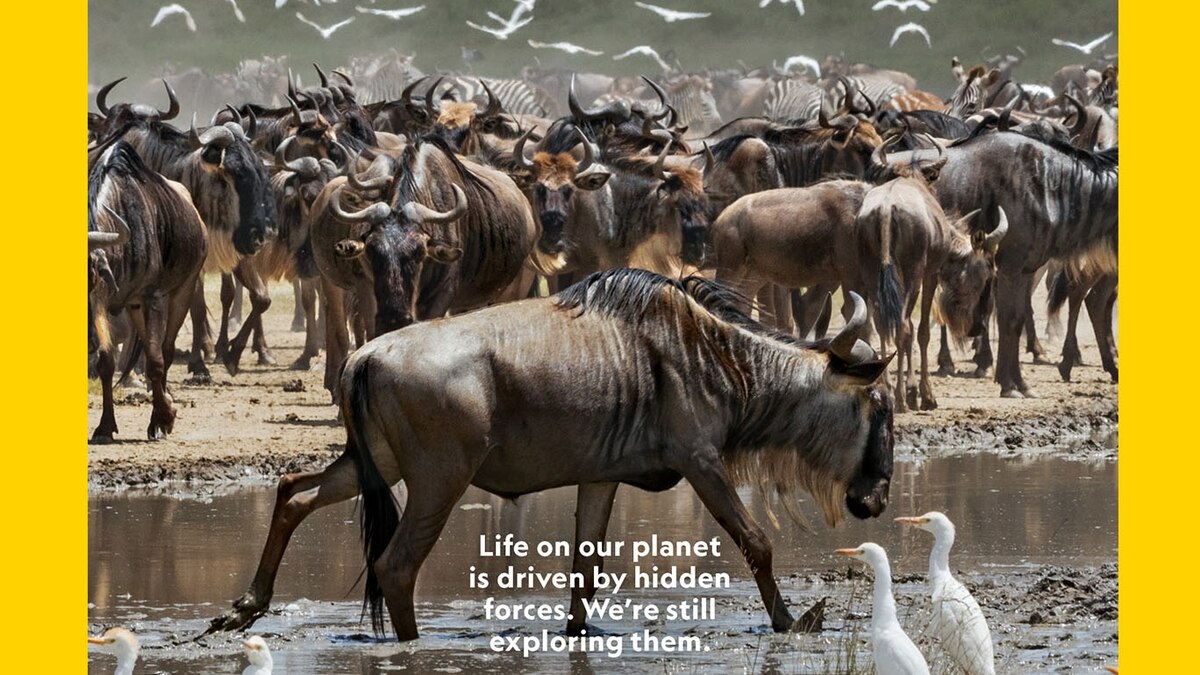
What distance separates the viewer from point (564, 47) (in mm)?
37688

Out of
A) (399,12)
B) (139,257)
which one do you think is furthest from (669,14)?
(139,257)

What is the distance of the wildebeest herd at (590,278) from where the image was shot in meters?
7.58

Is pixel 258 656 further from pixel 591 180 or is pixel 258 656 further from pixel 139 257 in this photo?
pixel 591 180

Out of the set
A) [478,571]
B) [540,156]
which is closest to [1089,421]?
[540,156]

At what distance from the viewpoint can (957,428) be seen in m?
14.0

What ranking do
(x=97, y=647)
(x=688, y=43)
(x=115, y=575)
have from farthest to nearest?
(x=688, y=43) → (x=115, y=575) → (x=97, y=647)

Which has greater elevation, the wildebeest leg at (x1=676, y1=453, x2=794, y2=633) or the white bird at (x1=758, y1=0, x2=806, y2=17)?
the white bird at (x1=758, y1=0, x2=806, y2=17)

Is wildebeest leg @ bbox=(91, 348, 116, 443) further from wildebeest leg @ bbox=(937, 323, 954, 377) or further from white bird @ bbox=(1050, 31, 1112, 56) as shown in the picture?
white bird @ bbox=(1050, 31, 1112, 56)

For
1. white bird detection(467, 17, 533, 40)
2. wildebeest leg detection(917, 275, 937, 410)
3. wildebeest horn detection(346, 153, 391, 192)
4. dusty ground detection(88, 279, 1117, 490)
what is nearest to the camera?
dusty ground detection(88, 279, 1117, 490)

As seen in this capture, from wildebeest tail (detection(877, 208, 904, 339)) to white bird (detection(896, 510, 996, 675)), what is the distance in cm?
747

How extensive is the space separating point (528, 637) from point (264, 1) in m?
30.1

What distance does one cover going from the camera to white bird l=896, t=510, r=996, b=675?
6508mm

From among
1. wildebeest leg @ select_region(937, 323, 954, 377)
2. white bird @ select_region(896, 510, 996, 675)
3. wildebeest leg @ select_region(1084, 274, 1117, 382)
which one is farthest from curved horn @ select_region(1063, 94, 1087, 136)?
white bird @ select_region(896, 510, 996, 675)

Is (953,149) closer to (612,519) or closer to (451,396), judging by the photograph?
(612,519)
